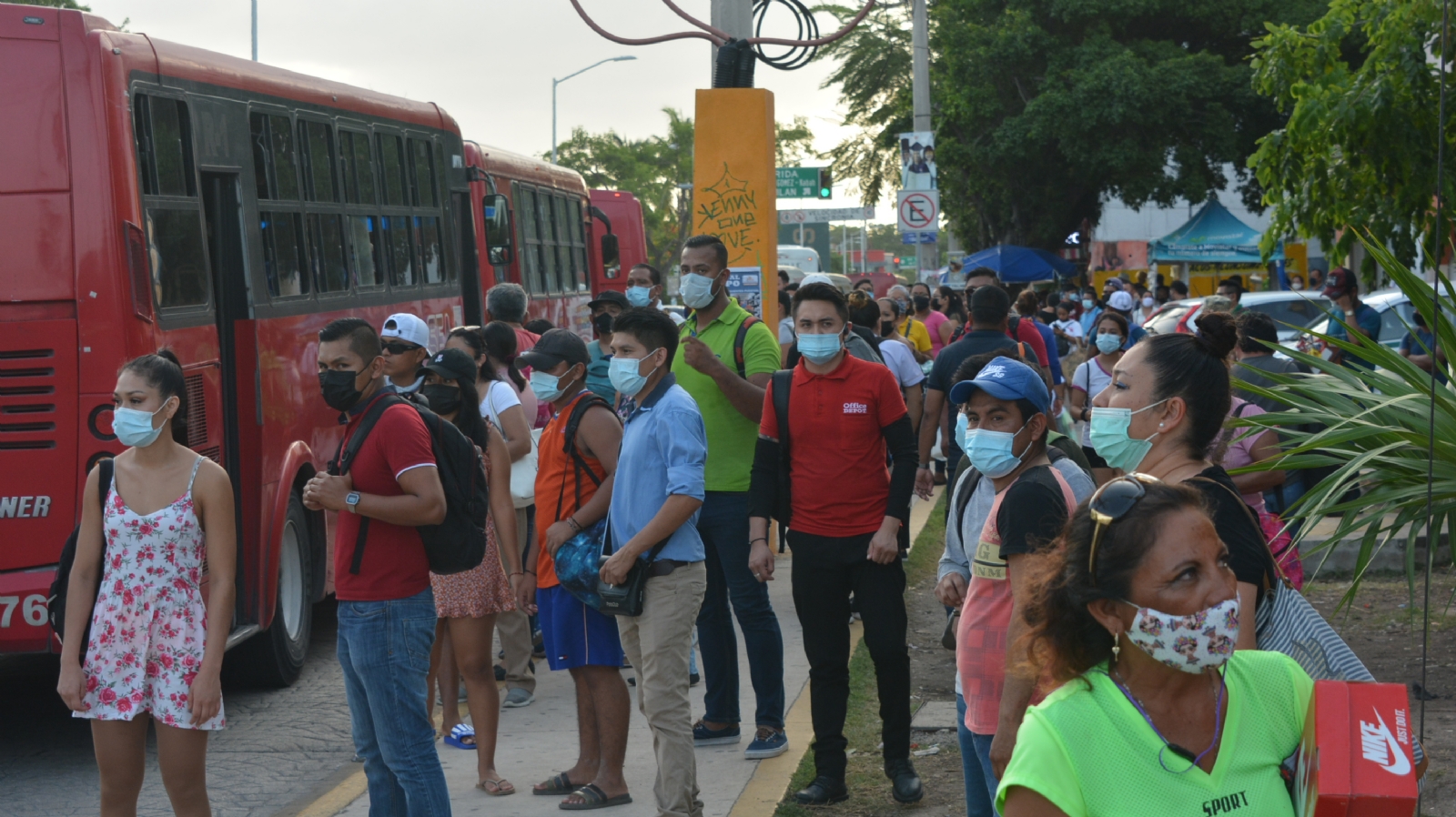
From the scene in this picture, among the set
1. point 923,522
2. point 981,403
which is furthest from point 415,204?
point 981,403

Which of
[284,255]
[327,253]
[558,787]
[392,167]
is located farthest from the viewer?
[392,167]

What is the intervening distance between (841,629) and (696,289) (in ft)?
5.70

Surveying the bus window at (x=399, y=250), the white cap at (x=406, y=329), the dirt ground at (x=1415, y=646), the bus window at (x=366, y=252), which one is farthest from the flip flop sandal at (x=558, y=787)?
the bus window at (x=399, y=250)

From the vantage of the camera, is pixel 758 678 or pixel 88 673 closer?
pixel 88 673

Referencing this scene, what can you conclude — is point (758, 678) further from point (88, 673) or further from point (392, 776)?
point (88, 673)

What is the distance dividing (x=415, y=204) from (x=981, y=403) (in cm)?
815

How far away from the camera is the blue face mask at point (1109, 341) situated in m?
9.77

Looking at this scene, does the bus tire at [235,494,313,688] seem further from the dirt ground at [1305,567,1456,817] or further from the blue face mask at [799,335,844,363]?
the dirt ground at [1305,567,1456,817]

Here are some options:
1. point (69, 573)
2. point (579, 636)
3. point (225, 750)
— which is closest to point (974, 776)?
Answer: point (579, 636)

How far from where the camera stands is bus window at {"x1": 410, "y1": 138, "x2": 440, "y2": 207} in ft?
37.4

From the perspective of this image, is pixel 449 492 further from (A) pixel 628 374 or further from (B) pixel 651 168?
(B) pixel 651 168

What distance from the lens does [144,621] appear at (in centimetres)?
467

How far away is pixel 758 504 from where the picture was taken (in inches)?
222

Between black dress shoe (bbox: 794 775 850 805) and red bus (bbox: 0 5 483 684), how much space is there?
311cm
